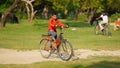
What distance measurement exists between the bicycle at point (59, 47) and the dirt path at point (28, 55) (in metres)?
0.26

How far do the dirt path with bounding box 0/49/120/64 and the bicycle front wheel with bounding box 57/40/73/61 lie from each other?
0.31 meters

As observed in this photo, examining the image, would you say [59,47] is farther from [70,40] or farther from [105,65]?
[70,40]

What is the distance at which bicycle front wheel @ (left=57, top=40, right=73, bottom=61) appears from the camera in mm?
13502

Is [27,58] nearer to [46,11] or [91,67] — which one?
[91,67]

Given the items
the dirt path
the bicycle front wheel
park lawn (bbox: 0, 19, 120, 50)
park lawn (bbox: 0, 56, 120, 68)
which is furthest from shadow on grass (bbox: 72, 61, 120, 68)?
park lawn (bbox: 0, 19, 120, 50)

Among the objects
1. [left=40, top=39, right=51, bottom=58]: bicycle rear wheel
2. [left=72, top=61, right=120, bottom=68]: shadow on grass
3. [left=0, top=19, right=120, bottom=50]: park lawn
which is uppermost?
[left=40, top=39, right=51, bottom=58]: bicycle rear wheel

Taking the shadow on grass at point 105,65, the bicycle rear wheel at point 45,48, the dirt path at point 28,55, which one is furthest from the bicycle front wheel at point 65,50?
the shadow on grass at point 105,65

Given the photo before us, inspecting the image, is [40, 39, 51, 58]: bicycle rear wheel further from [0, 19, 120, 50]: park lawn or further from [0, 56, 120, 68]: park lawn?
[0, 19, 120, 50]: park lawn

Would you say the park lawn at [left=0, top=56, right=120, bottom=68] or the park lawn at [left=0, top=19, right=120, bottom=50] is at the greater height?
the park lawn at [left=0, top=56, right=120, bottom=68]

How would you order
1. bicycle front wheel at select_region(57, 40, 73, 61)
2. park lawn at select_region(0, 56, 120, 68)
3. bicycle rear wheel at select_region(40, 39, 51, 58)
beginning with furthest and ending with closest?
bicycle rear wheel at select_region(40, 39, 51, 58) < bicycle front wheel at select_region(57, 40, 73, 61) < park lawn at select_region(0, 56, 120, 68)

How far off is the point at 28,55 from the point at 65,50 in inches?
85.3

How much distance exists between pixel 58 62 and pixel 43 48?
205cm

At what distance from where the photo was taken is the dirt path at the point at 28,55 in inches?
541

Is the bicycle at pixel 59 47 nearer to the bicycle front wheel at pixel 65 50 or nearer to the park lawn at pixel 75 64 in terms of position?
the bicycle front wheel at pixel 65 50
